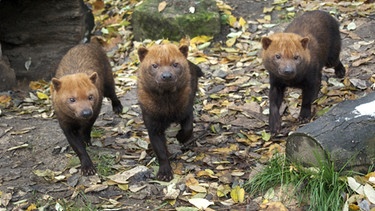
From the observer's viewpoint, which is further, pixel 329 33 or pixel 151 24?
pixel 151 24

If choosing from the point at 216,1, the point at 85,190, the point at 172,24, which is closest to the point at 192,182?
the point at 85,190

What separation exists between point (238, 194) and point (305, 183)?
62 centimetres

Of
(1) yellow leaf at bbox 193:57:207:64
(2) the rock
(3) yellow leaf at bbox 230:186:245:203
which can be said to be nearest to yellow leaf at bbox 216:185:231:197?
(3) yellow leaf at bbox 230:186:245:203

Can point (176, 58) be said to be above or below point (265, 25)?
above

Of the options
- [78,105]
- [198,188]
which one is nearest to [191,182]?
[198,188]

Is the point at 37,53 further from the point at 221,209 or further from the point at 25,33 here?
the point at 221,209

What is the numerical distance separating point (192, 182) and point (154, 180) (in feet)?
1.31

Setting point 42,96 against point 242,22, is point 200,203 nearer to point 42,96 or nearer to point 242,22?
point 42,96

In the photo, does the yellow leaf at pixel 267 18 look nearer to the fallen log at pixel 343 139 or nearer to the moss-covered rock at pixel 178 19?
the moss-covered rock at pixel 178 19

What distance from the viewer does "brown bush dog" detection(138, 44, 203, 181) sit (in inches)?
222

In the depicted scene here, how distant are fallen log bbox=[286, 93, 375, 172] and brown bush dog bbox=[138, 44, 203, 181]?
50.9 inches

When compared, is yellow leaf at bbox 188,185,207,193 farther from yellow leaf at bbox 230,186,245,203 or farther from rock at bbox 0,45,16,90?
rock at bbox 0,45,16,90

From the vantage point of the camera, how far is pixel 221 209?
5.31m

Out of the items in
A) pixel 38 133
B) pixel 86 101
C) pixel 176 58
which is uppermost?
pixel 176 58
